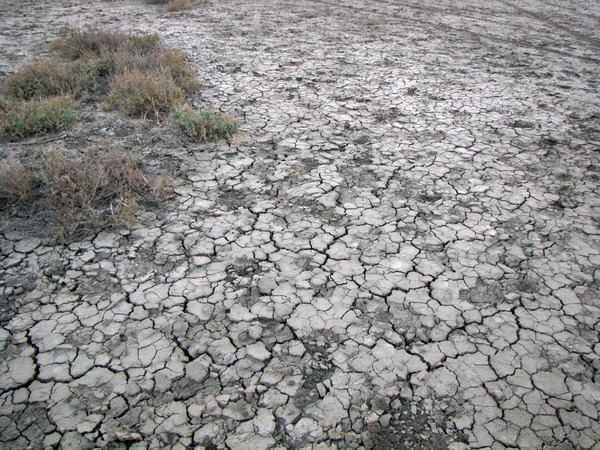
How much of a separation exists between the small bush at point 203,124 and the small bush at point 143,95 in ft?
1.42

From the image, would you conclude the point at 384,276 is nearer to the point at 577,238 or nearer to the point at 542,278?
the point at 542,278

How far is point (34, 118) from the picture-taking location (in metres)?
4.33

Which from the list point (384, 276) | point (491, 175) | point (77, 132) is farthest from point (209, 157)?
point (491, 175)

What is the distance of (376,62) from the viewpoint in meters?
7.18

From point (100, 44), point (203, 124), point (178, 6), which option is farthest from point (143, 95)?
point (178, 6)

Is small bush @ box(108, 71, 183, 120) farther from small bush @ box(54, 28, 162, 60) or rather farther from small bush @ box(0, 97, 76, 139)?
small bush @ box(54, 28, 162, 60)

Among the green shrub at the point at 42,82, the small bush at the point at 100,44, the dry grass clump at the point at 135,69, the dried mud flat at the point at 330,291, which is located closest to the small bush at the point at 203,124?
the dried mud flat at the point at 330,291

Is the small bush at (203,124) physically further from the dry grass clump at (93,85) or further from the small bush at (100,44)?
the small bush at (100,44)

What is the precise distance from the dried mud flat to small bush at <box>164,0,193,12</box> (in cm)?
730

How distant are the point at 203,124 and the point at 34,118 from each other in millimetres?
1822

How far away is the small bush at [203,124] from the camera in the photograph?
4504 millimetres

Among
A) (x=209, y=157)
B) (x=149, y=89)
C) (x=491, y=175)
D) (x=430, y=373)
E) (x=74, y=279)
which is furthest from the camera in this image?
(x=149, y=89)

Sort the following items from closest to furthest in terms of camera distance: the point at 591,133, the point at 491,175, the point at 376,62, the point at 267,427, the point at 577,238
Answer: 1. the point at 267,427
2. the point at 577,238
3. the point at 491,175
4. the point at 591,133
5. the point at 376,62

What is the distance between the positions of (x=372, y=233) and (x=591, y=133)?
11.4 ft
